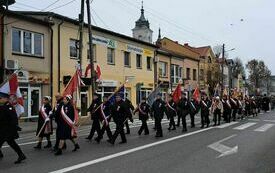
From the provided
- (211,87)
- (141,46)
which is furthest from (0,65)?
(211,87)

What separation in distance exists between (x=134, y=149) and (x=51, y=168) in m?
3.94

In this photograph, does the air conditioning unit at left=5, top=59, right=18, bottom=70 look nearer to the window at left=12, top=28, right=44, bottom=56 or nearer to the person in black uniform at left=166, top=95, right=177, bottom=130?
the window at left=12, top=28, right=44, bottom=56

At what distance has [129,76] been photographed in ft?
135

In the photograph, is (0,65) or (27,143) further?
(0,65)

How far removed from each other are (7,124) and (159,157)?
3879 mm

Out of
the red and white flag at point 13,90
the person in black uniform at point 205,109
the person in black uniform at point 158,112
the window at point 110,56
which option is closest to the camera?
the red and white flag at point 13,90

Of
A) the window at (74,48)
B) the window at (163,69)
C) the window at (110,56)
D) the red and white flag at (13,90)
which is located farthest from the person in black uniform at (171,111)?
the window at (163,69)

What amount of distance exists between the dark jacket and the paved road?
664mm

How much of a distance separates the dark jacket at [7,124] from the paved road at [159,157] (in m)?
0.66

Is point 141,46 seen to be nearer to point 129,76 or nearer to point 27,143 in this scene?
point 129,76

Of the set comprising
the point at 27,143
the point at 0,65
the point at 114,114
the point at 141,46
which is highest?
the point at 141,46

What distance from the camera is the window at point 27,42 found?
27502mm

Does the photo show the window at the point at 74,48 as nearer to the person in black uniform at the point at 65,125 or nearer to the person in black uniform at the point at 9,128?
the person in black uniform at the point at 65,125

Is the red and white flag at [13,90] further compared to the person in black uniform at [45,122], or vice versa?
the person in black uniform at [45,122]
